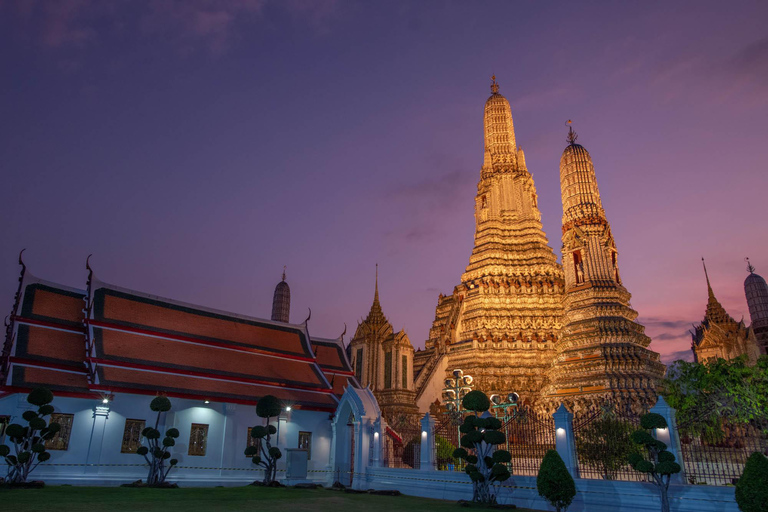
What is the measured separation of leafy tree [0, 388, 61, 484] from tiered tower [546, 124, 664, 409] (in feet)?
84.5

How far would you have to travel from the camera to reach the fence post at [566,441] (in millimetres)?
14230

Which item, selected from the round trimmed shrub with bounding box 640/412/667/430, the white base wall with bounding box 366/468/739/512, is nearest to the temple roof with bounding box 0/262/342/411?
the white base wall with bounding box 366/468/739/512

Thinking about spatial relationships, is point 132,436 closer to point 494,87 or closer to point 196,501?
point 196,501

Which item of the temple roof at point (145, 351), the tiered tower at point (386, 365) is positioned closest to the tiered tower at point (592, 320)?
the tiered tower at point (386, 365)

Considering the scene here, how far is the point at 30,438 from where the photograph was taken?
52.0 ft

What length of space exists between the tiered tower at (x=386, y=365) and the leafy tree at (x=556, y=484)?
22.4 m

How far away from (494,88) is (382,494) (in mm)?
43159

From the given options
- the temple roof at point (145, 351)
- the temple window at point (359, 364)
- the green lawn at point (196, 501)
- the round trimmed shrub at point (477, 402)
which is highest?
the temple window at point (359, 364)

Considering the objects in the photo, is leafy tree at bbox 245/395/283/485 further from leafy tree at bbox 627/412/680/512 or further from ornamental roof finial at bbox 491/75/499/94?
ornamental roof finial at bbox 491/75/499/94

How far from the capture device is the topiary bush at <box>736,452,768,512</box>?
9.96 metres

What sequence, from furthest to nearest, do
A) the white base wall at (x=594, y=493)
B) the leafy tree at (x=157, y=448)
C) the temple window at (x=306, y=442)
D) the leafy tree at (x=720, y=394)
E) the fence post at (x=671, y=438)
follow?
the temple window at (x=306, y=442)
the leafy tree at (x=720, y=394)
the leafy tree at (x=157, y=448)
the fence post at (x=671, y=438)
the white base wall at (x=594, y=493)

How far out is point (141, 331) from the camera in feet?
68.6

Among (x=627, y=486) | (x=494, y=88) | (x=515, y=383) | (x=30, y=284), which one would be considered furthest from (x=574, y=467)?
(x=494, y=88)

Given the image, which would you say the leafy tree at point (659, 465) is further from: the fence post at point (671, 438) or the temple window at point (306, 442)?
the temple window at point (306, 442)
